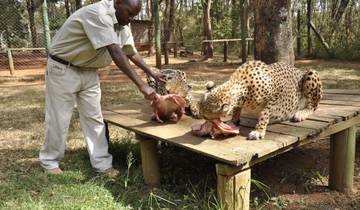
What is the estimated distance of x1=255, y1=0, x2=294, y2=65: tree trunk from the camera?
15.4ft

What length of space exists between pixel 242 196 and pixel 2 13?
14.3 metres

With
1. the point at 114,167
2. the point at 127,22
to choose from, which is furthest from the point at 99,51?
the point at 114,167

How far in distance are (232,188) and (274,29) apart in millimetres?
2680

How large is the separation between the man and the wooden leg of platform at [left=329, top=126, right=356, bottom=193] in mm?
1622

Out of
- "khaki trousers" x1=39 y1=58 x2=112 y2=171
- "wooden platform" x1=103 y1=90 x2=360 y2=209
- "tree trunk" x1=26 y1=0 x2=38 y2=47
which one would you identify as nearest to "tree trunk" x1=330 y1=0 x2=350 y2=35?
"tree trunk" x1=26 y1=0 x2=38 y2=47

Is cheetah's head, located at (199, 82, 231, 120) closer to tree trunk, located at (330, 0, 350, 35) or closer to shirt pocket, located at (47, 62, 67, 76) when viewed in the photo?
shirt pocket, located at (47, 62, 67, 76)

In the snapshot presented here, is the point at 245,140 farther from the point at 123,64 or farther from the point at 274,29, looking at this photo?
the point at 274,29

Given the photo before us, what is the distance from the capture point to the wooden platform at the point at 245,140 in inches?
103

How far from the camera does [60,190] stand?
3357 mm

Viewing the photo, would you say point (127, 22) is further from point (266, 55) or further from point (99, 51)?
point (266, 55)

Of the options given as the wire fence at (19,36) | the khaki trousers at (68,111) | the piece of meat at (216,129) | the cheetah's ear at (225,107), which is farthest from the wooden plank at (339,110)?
the wire fence at (19,36)

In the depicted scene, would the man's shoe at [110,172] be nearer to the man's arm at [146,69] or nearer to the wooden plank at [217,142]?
the wooden plank at [217,142]

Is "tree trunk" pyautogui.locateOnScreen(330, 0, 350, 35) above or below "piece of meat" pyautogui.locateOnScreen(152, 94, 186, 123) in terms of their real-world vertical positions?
above

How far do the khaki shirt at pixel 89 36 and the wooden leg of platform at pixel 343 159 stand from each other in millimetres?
2028
